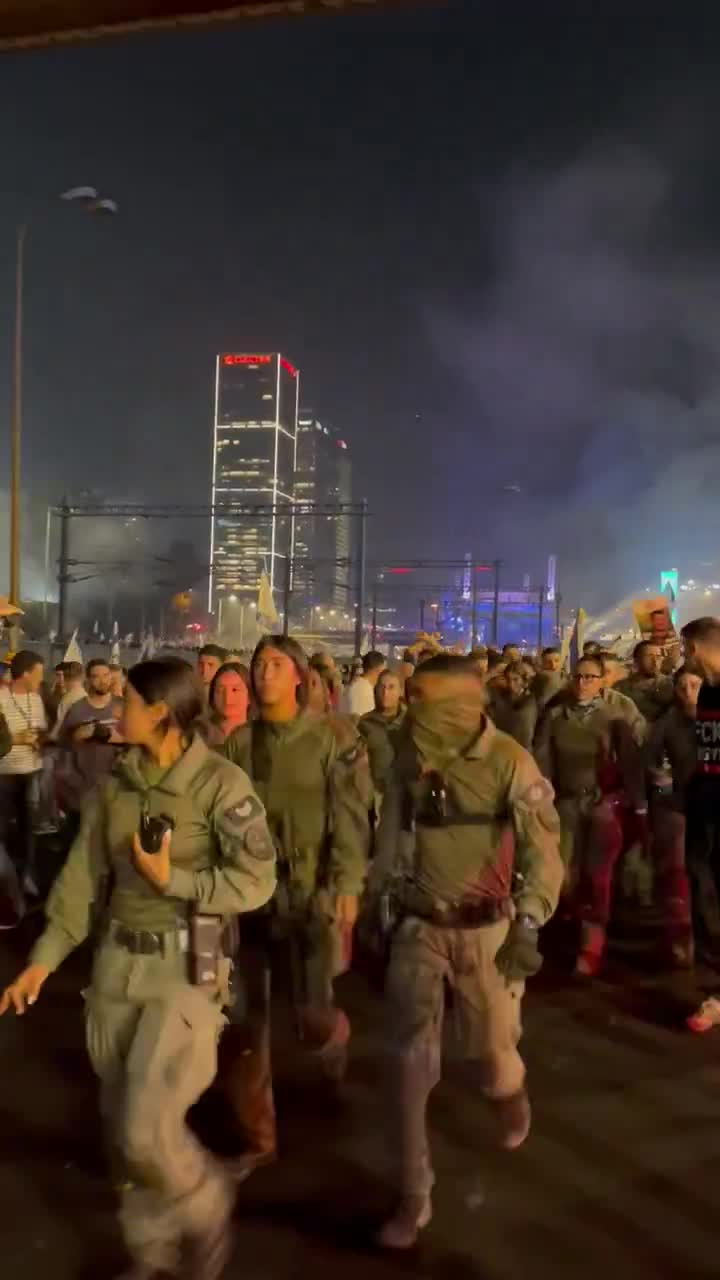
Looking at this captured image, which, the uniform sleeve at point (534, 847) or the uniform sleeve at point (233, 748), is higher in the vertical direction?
the uniform sleeve at point (233, 748)

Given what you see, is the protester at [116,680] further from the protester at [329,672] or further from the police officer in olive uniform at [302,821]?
the police officer in olive uniform at [302,821]

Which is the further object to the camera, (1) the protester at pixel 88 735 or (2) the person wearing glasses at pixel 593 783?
(1) the protester at pixel 88 735

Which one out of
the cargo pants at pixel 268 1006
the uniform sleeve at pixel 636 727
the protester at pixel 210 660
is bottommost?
the cargo pants at pixel 268 1006

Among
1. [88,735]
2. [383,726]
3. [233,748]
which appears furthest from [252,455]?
[233,748]

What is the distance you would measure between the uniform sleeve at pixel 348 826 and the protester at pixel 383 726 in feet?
8.46

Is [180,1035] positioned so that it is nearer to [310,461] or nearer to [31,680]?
[31,680]

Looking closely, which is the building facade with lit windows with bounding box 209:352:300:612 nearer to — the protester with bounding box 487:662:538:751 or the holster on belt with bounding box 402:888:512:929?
the protester with bounding box 487:662:538:751

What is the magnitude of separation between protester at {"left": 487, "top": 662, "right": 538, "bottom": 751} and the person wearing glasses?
1.78 meters

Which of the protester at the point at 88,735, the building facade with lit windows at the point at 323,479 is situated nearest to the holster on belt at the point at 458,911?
the protester at the point at 88,735

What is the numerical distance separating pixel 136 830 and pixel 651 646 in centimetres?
730

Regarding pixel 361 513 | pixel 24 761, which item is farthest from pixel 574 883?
pixel 361 513

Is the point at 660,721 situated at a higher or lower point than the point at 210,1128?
higher

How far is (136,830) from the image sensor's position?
3297mm

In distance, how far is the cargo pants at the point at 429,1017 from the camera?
12.2 ft
